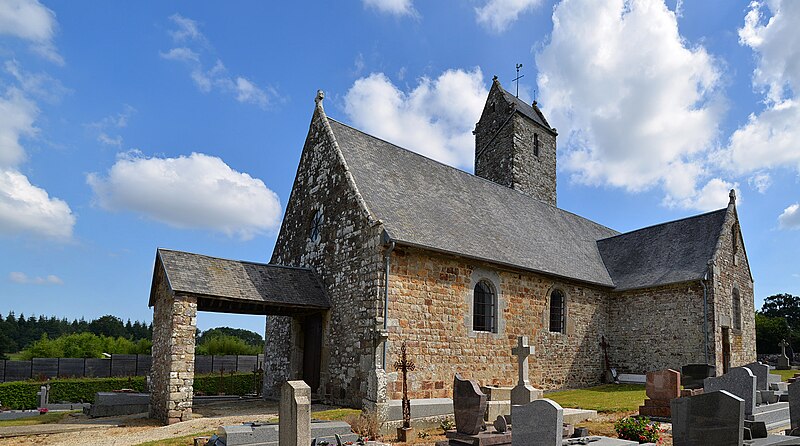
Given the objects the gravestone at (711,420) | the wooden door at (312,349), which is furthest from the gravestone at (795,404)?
the wooden door at (312,349)

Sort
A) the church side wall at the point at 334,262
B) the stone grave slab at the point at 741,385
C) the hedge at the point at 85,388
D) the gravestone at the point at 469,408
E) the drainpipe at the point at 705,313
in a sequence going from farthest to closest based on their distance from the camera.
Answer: the hedge at the point at 85,388, the drainpipe at the point at 705,313, the church side wall at the point at 334,262, the stone grave slab at the point at 741,385, the gravestone at the point at 469,408

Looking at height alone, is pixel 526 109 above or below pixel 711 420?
above

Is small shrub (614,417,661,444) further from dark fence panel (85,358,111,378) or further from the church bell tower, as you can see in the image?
dark fence panel (85,358,111,378)

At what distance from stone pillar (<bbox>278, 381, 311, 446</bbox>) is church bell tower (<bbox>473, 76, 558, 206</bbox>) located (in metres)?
20.1

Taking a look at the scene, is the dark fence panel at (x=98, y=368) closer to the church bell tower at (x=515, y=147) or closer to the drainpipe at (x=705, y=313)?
the church bell tower at (x=515, y=147)

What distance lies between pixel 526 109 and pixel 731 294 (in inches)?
515

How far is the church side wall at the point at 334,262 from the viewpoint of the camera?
1445cm

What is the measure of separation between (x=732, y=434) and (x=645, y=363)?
46.0ft

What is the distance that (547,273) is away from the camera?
1817cm

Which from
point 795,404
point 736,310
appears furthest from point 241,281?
point 736,310

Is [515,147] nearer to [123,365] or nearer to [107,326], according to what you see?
[123,365]

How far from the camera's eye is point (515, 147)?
88.6 ft

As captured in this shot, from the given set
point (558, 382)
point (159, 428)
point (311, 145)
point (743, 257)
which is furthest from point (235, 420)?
point (743, 257)

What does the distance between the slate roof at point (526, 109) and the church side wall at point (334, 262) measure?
42.0 ft
